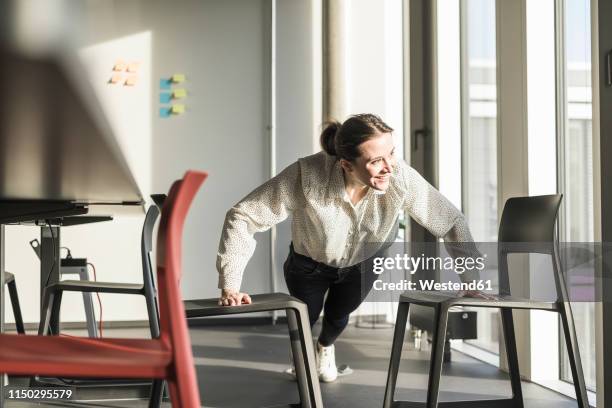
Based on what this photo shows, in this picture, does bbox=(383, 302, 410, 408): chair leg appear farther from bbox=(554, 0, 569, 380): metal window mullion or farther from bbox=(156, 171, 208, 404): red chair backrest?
bbox=(156, 171, 208, 404): red chair backrest

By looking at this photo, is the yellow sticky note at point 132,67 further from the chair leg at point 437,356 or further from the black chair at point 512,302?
the chair leg at point 437,356

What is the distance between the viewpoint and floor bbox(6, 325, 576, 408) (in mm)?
2600

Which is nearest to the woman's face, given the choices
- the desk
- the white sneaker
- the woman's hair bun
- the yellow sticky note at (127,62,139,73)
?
the woman's hair bun

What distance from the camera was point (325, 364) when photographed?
2982 millimetres

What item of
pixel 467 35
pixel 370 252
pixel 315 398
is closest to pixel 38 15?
pixel 315 398

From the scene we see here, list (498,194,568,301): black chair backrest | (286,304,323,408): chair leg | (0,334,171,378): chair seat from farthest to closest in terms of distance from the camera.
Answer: (498,194,568,301): black chair backrest → (286,304,323,408): chair leg → (0,334,171,378): chair seat

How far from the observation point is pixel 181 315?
0.96 meters

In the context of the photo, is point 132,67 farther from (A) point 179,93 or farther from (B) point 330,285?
(B) point 330,285

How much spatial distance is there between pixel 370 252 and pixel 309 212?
0.33 m

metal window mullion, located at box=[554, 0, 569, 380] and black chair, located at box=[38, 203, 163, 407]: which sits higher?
metal window mullion, located at box=[554, 0, 569, 380]

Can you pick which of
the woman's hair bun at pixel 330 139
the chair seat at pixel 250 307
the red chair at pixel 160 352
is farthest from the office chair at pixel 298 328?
the woman's hair bun at pixel 330 139

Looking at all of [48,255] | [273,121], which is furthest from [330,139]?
[273,121]

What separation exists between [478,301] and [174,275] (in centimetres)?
112

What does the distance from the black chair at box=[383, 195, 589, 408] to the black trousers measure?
0.49m
